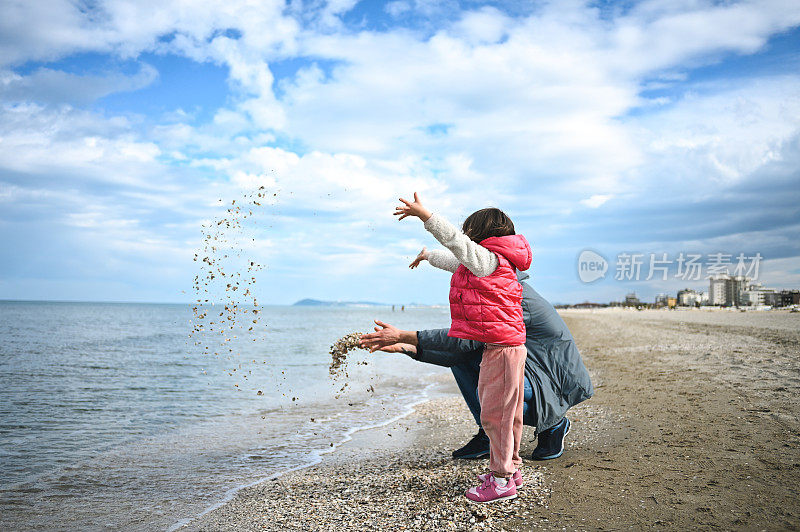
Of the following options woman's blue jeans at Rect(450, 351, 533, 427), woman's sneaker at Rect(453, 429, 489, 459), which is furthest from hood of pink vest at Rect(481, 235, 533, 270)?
woman's sneaker at Rect(453, 429, 489, 459)

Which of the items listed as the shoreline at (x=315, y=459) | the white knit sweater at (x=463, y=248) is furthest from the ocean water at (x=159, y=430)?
the white knit sweater at (x=463, y=248)

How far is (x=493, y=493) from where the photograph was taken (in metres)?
3.76

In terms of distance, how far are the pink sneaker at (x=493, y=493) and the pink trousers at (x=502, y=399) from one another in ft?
0.30

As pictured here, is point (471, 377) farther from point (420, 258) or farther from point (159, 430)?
point (159, 430)

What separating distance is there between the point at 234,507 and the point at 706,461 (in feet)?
13.6

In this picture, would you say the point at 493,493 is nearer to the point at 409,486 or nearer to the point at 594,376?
the point at 409,486

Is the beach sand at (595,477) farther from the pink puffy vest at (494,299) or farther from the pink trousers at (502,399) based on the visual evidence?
the pink puffy vest at (494,299)

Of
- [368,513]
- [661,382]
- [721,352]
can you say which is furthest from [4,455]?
[721,352]

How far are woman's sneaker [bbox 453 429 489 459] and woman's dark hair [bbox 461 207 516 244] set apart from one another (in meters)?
2.20

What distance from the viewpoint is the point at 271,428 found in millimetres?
8242

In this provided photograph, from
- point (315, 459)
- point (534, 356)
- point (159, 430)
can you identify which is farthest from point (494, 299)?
point (159, 430)

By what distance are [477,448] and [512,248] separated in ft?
7.73

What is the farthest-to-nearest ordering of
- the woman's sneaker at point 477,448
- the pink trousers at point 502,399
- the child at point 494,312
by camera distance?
the woman's sneaker at point 477,448 → the pink trousers at point 502,399 → the child at point 494,312

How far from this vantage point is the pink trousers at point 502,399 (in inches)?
140
